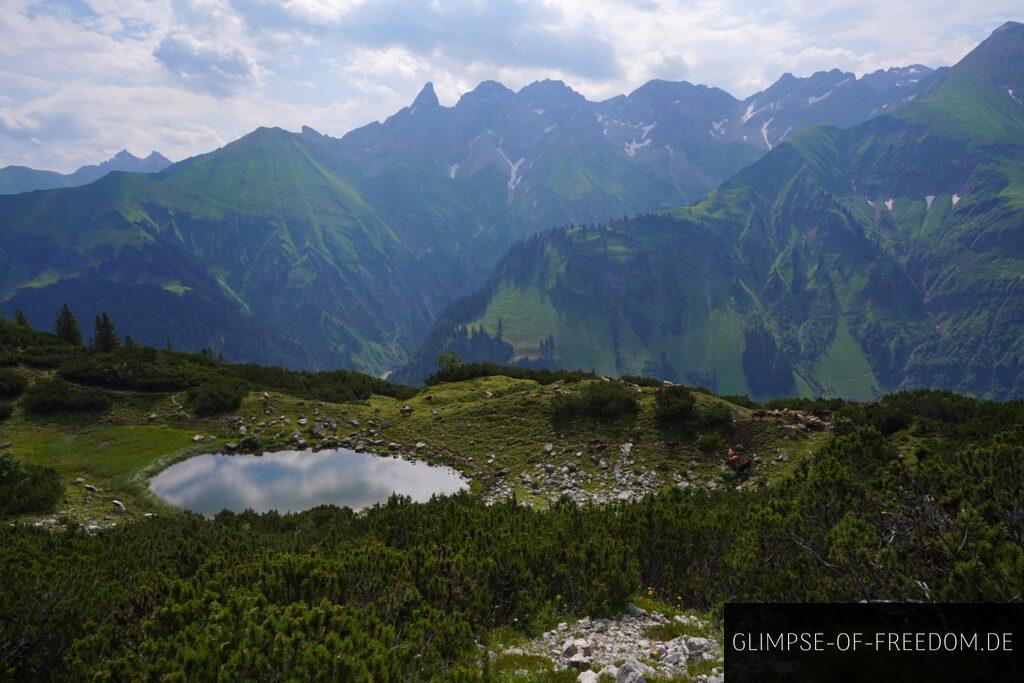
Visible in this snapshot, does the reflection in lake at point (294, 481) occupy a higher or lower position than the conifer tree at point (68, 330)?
lower

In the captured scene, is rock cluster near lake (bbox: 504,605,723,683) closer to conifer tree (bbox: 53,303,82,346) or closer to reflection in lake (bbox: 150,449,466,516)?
reflection in lake (bbox: 150,449,466,516)

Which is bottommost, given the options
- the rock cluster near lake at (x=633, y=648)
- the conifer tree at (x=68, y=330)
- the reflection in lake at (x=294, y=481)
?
the reflection in lake at (x=294, y=481)

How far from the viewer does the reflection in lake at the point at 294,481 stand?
27609 millimetres

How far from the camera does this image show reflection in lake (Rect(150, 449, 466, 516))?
27.6m

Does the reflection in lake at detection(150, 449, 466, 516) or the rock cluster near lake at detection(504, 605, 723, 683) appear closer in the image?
the rock cluster near lake at detection(504, 605, 723, 683)

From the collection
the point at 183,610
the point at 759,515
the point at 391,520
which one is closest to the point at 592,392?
the point at 391,520

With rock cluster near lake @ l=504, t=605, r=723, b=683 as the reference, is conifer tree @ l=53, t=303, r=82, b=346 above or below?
above

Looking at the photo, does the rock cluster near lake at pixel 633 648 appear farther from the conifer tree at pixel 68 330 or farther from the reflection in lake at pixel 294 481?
the conifer tree at pixel 68 330

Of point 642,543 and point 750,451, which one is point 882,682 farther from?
point 750,451

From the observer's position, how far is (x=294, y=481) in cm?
3038

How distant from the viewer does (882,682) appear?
6.78m

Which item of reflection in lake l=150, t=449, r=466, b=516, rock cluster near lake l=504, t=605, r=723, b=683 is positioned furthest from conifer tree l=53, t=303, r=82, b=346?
rock cluster near lake l=504, t=605, r=723, b=683

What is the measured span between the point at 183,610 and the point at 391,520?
8322mm

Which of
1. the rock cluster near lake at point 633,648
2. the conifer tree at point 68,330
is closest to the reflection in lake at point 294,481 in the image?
the rock cluster near lake at point 633,648
